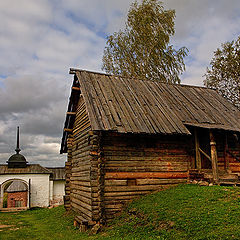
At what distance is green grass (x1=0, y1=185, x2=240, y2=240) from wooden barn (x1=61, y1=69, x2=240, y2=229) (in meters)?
0.82

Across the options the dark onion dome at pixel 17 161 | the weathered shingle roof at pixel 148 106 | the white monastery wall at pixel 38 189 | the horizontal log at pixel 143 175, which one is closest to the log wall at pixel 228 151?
the weathered shingle roof at pixel 148 106

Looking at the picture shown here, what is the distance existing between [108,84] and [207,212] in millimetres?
8414

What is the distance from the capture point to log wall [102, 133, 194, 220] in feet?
35.6

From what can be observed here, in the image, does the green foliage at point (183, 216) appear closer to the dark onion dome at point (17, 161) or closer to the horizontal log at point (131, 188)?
the horizontal log at point (131, 188)

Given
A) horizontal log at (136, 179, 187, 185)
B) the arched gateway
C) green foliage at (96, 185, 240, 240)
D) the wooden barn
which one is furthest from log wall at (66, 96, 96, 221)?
the arched gateway

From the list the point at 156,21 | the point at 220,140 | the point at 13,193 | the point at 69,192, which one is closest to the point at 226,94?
the point at 156,21

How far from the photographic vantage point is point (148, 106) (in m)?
13.0

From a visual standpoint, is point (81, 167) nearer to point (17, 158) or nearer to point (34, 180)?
point (34, 180)

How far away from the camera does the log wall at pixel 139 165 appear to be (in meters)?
10.9

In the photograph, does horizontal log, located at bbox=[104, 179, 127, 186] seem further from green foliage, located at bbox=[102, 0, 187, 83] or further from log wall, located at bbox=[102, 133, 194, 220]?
green foliage, located at bbox=[102, 0, 187, 83]

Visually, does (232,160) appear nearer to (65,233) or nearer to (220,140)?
(220,140)

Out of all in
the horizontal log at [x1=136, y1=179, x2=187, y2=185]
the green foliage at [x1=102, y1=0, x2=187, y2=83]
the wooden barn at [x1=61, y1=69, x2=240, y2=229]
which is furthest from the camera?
the green foliage at [x1=102, y1=0, x2=187, y2=83]

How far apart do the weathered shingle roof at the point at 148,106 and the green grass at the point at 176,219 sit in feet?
8.87

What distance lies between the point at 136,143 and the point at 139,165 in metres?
0.93
